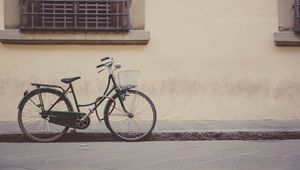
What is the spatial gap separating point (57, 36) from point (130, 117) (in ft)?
6.51

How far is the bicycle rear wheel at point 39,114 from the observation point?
718cm

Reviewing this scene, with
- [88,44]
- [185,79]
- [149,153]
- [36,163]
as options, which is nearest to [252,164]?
[149,153]

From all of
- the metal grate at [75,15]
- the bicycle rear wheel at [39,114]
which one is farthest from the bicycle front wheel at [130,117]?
the metal grate at [75,15]

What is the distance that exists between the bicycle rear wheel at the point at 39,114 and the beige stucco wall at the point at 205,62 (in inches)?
43.5

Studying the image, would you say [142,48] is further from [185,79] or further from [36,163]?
[36,163]

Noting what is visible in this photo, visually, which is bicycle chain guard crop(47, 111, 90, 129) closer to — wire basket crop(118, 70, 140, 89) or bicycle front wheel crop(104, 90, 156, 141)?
bicycle front wheel crop(104, 90, 156, 141)

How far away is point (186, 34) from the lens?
28.3ft

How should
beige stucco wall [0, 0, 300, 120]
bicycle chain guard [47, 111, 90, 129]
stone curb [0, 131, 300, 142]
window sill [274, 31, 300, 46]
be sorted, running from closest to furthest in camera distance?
bicycle chain guard [47, 111, 90, 129] → stone curb [0, 131, 300, 142] → beige stucco wall [0, 0, 300, 120] → window sill [274, 31, 300, 46]

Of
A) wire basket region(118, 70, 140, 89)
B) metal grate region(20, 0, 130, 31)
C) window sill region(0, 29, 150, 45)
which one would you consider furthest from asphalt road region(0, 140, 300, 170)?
metal grate region(20, 0, 130, 31)

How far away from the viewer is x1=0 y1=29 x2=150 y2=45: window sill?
8.35 metres

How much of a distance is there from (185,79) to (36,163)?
3686 millimetres

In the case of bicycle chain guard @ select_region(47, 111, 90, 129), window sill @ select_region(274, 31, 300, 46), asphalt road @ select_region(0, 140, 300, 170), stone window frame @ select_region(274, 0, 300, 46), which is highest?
stone window frame @ select_region(274, 0, 300, 46)

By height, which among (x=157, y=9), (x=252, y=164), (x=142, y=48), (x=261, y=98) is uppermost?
(x=157, y=9)

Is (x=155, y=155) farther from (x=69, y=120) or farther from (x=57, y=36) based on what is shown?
(x=57, y=36)
